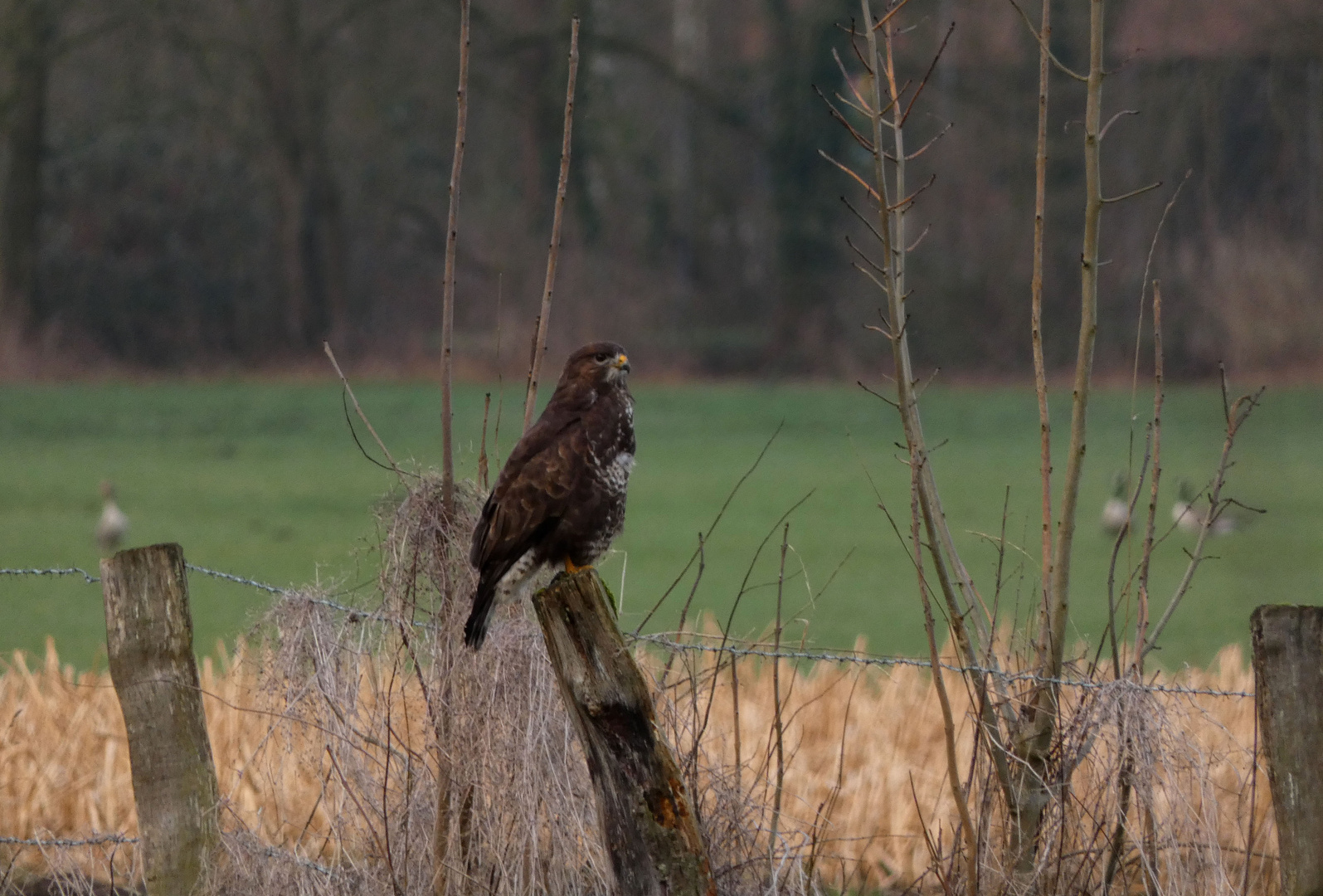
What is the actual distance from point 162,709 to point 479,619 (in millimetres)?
624

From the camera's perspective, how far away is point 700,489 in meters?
17.5

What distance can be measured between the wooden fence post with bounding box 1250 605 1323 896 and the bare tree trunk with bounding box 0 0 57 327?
2418 cm

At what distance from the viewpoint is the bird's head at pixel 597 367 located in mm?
3768

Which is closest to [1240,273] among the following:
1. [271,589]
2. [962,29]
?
[962,29]

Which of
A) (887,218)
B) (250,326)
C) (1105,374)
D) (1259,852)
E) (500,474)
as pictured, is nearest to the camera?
(887,218)

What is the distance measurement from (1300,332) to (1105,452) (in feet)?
11.5

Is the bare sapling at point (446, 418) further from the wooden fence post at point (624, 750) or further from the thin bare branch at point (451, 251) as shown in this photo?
the wooden fence post at point (624, 750)

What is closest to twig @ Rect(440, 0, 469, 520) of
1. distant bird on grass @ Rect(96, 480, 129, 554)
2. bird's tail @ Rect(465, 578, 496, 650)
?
bird's tail @ Rect(465, 578, 496, 650)

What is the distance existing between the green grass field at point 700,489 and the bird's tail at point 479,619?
2.03 meters

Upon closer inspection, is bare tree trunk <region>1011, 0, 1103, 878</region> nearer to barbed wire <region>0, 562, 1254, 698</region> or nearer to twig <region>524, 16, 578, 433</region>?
barbed wire <region>0, 562, 1254, 698</region>

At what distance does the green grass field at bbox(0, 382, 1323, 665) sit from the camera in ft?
33.9

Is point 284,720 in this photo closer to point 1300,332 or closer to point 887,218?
point 887,218

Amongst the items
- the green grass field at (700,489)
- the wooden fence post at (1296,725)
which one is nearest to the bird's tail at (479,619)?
the wooden fence post at (1296,725)

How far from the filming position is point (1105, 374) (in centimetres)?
2428
